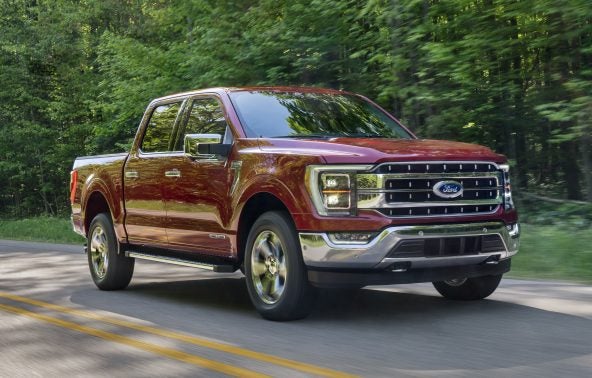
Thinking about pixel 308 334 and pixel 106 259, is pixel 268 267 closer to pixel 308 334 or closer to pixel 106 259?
pixel 308 334

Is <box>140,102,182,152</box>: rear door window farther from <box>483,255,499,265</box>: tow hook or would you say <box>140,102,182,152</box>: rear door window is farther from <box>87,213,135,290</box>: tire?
<box>483,255,499,265</box>: tow hook

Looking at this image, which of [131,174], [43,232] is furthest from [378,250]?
[43,232]

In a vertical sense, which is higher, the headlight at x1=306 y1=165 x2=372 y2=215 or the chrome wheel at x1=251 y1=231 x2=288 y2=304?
the headlight at x1=306 y1=165 x2=372 y2=215

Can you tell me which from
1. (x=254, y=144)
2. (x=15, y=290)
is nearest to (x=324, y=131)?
(x=254, y=144)

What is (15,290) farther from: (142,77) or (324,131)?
(142,77)

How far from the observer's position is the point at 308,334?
620 cm

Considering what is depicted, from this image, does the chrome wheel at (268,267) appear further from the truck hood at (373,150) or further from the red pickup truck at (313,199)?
the truck hood at (373,150)

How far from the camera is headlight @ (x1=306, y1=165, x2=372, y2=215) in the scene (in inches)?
245

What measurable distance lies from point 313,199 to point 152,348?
166cm

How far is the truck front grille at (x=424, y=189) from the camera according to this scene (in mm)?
6184

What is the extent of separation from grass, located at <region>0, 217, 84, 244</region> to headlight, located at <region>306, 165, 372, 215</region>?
1373 centimetres

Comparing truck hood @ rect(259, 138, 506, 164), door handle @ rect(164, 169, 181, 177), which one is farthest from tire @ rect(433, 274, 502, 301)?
door handle @ rect(164, 169, 181, 177)

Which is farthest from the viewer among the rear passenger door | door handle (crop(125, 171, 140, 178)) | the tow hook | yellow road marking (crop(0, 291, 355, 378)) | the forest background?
the forest background

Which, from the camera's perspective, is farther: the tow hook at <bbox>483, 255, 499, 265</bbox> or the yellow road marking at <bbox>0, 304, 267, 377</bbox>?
the tow hook at <bbox>483, 255, 499, 265</bbox>
